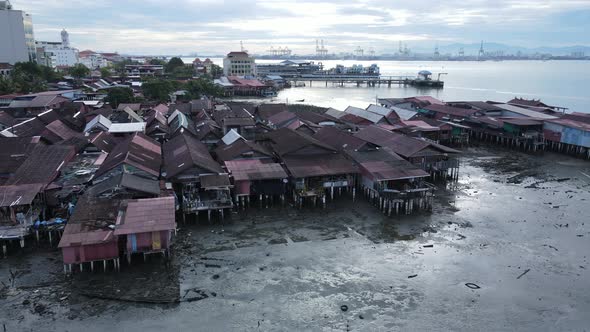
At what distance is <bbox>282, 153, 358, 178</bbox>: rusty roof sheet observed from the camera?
27581 millimetres

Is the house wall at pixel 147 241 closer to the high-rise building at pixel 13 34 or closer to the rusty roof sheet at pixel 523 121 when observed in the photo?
the rusty roof sheet at pixel 523 121

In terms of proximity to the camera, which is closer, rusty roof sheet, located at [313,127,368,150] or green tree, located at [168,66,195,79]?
rusty roof sheet, located at [313,127,368,150]

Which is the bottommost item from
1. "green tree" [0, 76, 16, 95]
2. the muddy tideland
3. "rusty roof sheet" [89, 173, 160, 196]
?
the muddy tideland

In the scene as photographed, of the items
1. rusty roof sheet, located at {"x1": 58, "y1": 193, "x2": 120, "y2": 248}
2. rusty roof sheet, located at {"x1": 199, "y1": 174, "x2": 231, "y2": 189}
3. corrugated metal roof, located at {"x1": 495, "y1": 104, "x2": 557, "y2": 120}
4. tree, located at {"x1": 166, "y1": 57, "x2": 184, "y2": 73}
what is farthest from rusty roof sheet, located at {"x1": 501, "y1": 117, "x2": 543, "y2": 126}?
tree, located at {"x1": 166, "y1": 57, "x2": 184, "y2": 73}

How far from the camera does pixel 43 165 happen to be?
26188 millimetres

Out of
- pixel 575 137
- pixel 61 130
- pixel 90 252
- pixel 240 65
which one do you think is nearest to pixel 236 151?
pixel 90 252

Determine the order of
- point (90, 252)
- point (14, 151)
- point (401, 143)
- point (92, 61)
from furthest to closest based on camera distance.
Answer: point (92, 61), point (401, 143), point (14, 151), point (90, 252)

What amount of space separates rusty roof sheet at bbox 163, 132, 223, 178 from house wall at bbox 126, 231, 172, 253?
7010 mm

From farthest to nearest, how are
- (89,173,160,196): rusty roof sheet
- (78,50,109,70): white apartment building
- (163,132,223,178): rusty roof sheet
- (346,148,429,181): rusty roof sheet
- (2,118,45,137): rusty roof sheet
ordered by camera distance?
(78,50,109,70): white apartment building
(2,118,45,137): rusty roof sheet
(346,148,429,181): rusty roof sheet
(163,132,223,178): rusty roof sheet
(89,173,160,196): rusty roof sheet

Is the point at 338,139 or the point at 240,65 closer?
the point at 338,139

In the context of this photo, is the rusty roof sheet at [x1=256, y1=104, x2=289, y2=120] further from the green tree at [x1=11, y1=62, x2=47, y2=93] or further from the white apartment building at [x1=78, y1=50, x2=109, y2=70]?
the white apartment building at [x1=78, y1=50, x2=109, y2=70]

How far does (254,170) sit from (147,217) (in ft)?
31.0

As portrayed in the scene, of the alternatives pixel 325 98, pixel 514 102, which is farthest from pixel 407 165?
pixel 325 98

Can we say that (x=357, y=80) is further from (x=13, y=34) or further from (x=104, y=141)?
(x=104, y=141)
